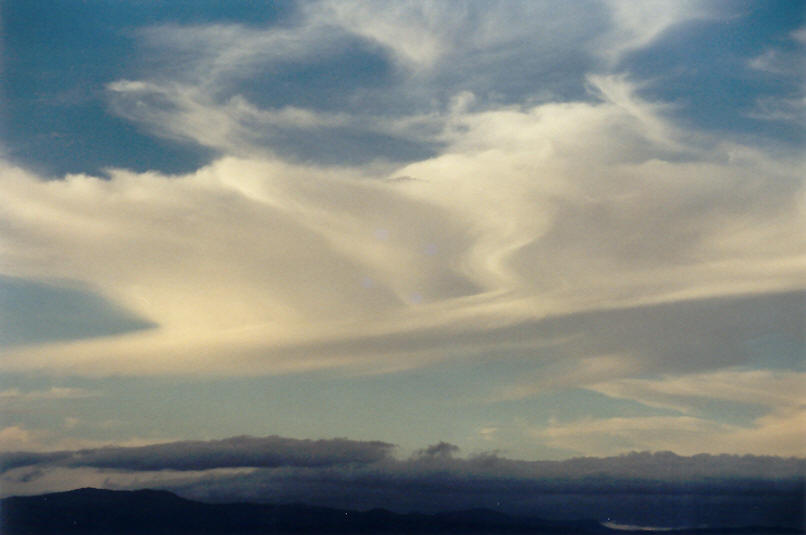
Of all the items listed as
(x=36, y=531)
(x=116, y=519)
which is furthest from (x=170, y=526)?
(x=36, y=531)

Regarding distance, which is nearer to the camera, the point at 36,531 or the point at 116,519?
the point at 36,531

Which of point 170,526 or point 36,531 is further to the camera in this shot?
point 170,526

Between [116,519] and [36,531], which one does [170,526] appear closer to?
[116,519]
